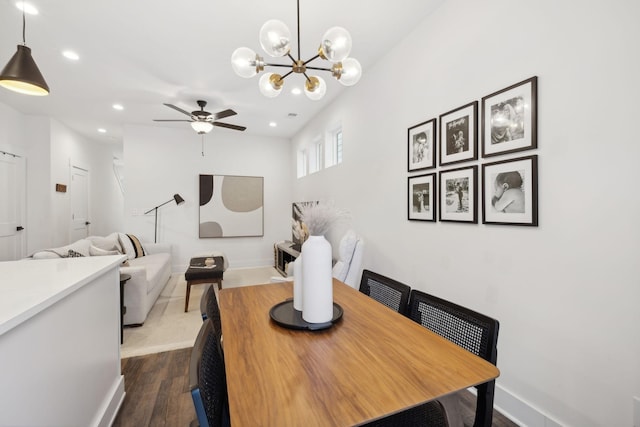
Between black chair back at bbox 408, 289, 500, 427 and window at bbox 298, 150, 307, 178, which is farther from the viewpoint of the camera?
window at bbox 298, 150, 307, 178

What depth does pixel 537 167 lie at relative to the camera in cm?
155

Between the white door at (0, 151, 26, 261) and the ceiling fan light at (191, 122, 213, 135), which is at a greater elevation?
the ceiling fan light at (191, 122, 213, 135)

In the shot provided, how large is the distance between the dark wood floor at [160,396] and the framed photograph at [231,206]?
3.54 metres

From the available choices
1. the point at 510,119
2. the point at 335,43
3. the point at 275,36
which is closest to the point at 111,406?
the point at 275,36

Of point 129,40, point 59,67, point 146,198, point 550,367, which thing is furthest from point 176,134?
point 550,367

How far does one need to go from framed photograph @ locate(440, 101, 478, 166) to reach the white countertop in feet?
7.72

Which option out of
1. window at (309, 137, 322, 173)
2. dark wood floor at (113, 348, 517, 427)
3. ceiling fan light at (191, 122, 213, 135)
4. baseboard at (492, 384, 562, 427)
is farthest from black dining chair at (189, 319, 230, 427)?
window at (309, 137, 322, 173)

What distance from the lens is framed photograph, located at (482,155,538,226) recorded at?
5.12 feet

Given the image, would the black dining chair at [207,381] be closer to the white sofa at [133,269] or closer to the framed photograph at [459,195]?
the framed photograph at [459,195]

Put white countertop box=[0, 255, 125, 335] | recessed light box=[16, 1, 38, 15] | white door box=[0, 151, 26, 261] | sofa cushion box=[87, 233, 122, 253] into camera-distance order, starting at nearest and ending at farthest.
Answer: white countertop box=[0, 255, 125, 335]
recessed light box=[16, 1, 38, 15]
sofa cushion box=[87, 233, 122, 253]
white door box=[0, 151, 26, 261]

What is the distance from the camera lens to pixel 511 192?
65.8 inches

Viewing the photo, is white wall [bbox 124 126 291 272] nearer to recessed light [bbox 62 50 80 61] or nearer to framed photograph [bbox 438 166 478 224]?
recessed light [bbox 62 50 80 61]

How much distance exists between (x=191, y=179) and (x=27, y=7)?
3596 millimetres

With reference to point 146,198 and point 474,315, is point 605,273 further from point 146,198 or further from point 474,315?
point 146,198
